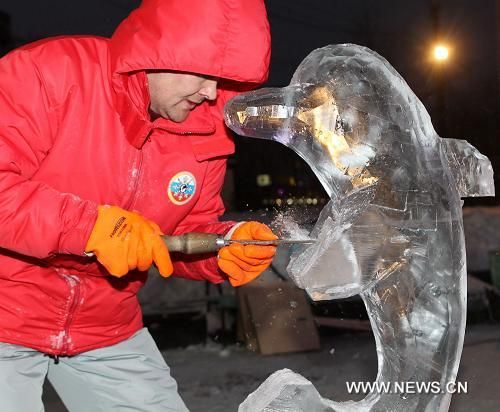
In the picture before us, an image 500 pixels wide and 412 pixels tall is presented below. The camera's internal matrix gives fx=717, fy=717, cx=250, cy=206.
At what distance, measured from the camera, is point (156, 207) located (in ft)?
6.82

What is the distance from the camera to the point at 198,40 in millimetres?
1854

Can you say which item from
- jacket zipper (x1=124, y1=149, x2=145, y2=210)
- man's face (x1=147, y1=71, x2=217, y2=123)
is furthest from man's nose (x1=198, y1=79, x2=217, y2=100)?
jacket zipper (x1=124, y1=149, x2=145, y2=210)

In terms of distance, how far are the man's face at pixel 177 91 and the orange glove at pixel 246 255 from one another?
0.39m

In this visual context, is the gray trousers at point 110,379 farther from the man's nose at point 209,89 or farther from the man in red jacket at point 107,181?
the man's nose at point 209,89

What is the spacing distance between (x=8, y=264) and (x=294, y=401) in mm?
872

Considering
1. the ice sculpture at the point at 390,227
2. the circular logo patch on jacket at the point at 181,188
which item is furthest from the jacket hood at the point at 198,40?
the circular logo patch on jacket at the point at 181,188

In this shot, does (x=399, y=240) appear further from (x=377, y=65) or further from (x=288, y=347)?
(x=288, y=347)

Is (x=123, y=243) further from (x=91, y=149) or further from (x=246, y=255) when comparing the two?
(x=246, y=255)

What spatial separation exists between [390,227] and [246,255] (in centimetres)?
55

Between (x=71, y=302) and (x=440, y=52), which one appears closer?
(x=71, y=302)

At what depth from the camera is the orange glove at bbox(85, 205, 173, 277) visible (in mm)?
1765

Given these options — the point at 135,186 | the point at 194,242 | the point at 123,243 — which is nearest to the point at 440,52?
the point at 135,186

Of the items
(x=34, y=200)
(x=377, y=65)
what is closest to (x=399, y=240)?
(x=377, y=65)

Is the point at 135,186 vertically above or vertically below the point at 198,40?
below
